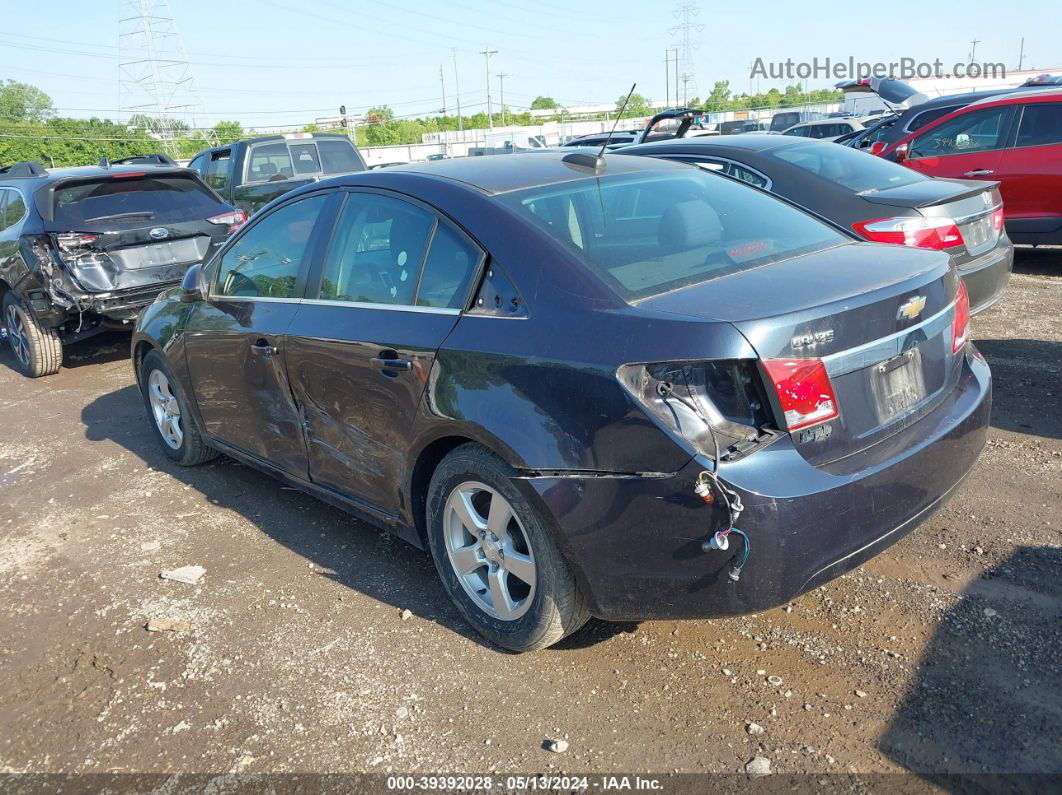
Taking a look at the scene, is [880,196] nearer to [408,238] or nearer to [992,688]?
[408,238]

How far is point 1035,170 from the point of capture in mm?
8242

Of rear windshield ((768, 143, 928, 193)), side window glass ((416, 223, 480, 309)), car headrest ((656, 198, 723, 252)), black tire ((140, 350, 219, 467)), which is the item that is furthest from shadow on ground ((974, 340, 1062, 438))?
black tire ((140, 350, 219, 467))

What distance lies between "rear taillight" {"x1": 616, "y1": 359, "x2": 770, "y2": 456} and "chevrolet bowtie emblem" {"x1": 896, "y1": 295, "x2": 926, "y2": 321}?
0.65 metres

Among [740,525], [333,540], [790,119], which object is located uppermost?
[790,119]

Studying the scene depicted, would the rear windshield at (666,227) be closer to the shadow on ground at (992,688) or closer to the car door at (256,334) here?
the car door at (256,334)

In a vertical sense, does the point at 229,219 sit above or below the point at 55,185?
below

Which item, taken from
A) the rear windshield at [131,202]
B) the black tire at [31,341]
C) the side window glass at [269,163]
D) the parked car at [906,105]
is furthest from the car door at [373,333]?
the side window glass at [269,163]

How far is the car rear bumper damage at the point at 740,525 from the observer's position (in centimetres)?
238

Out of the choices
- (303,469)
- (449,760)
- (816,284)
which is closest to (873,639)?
(816,284)

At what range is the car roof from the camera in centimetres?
330

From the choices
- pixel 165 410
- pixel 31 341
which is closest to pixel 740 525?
pixel 165 410

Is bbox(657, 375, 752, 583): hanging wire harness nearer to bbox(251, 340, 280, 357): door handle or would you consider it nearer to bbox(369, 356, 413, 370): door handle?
bbox(369, 356, 413, 370): door handle

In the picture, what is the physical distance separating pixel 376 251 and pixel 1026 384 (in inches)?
163

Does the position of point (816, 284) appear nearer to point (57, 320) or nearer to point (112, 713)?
point (112, 713)
